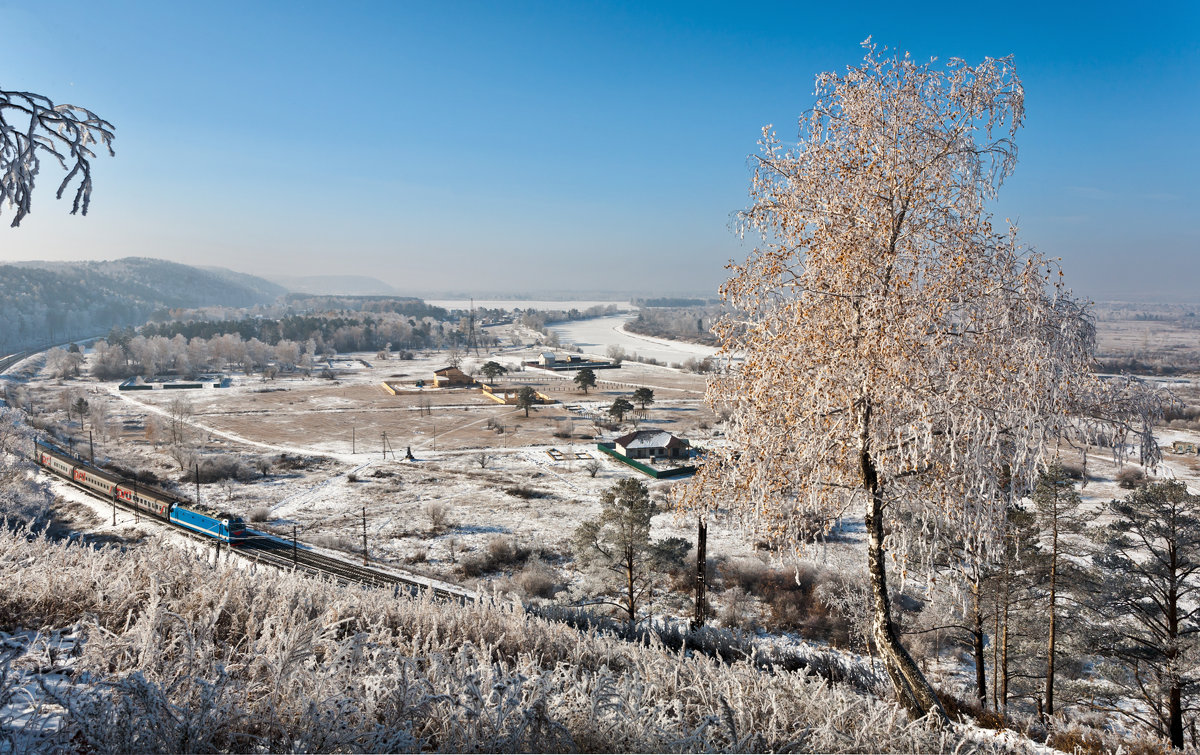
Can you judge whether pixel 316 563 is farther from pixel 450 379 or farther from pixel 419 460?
pixel 450 379

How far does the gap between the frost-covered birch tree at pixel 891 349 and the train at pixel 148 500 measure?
23809mm

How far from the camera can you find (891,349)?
461 centimetres

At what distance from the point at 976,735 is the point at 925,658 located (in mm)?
14328

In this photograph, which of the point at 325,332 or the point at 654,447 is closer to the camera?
the point at 654,447

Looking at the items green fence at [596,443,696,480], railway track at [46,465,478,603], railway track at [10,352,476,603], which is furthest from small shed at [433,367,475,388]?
railway track at [46,465,478,603]

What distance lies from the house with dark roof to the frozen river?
5297 centimetres

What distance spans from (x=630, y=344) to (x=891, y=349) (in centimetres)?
12515

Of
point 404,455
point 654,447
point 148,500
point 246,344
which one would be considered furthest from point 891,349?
point 246,344

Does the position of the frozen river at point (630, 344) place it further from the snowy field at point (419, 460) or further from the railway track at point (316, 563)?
the railway track at point (316, 563)

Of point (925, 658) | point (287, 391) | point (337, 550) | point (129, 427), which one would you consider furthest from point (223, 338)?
point (925, 658)

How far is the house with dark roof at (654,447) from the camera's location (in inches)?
1555

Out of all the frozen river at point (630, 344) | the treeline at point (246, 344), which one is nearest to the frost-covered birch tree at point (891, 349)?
the frozen river at point (630, 344)

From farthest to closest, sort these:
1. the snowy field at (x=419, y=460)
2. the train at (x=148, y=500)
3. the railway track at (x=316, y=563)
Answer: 1. the snowy field at (x=419, y=460)
2. the train at (x=148, y=500)
3. the railway track at (x=316, y=563)

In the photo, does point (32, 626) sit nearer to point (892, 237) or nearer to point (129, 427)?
point (892, 237)
